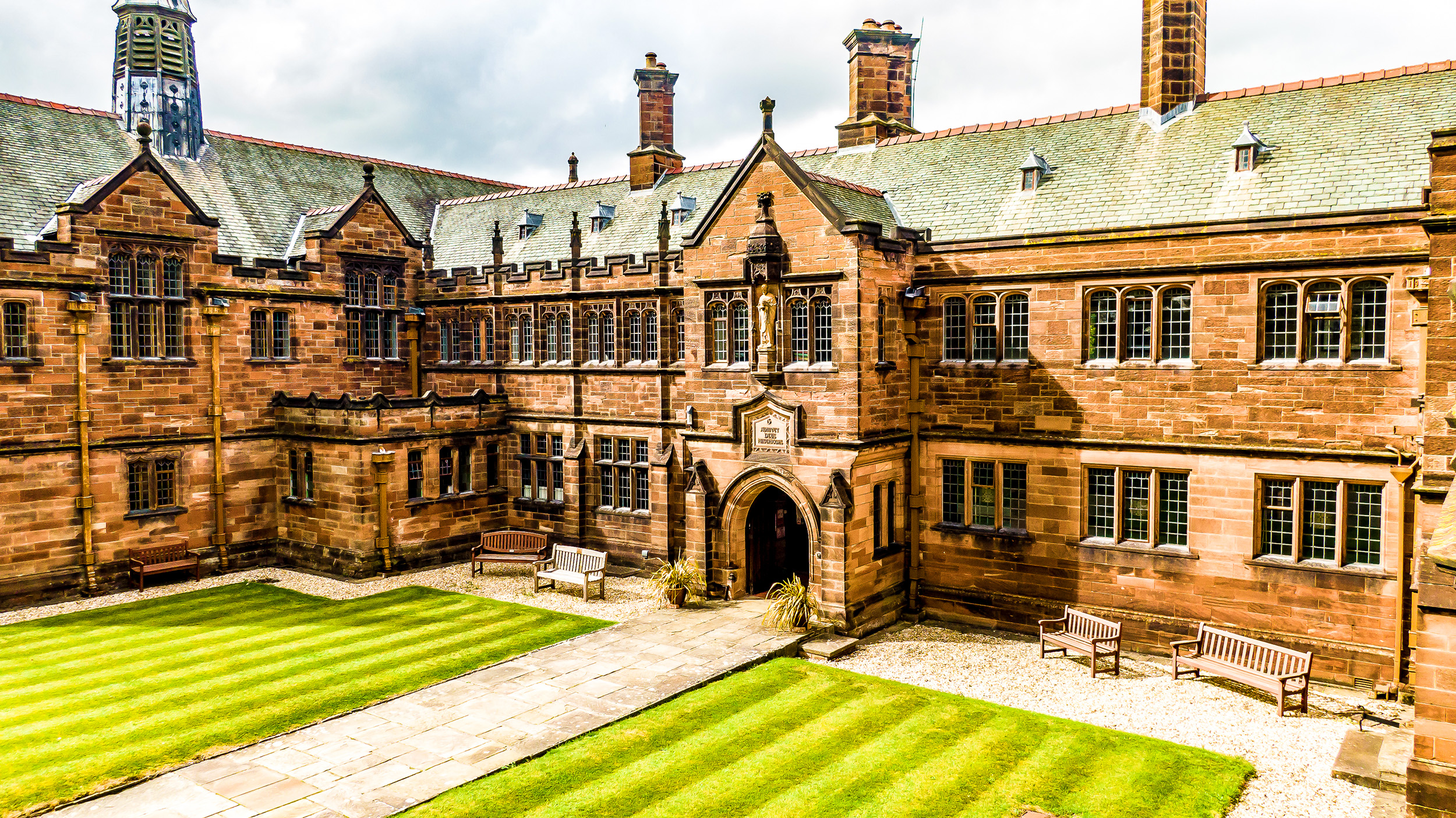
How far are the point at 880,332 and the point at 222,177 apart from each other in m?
24.3

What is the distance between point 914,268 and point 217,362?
69.4 feet

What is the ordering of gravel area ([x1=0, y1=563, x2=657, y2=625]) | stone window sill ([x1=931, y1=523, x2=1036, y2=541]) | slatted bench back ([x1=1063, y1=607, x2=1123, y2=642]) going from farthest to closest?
1. gravel area ([x1=0, y1=563, x2=657, y2=625])
2. stone window sill ([x1=931, y1=523, x2=1036, y2=541])
3. slatted bench back ([x1=1063, y1=607, x2=1123, y2=642])

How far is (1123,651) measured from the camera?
21000 millimetres

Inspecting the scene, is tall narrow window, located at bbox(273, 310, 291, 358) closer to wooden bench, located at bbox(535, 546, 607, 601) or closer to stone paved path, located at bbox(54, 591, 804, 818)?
wooden bench, located at bbox(535, 546, 607, 601)

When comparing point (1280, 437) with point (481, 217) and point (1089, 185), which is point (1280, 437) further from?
point (481, 217)

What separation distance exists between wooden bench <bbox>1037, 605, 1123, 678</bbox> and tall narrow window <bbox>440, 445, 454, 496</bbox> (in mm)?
18331

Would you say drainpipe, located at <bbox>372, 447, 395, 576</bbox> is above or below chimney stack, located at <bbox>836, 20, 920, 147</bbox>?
below

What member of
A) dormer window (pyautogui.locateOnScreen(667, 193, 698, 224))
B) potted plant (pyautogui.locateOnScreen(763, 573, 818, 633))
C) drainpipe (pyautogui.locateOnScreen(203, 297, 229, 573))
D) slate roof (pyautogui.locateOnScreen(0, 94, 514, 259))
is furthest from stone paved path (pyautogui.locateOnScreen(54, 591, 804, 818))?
slate roof (pyautogui.locateOnScreen(0, 94, 514, 259))

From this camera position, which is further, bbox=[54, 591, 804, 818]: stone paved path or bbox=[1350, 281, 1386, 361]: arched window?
bbox=[1350, 281, 1386, 361]: arched window

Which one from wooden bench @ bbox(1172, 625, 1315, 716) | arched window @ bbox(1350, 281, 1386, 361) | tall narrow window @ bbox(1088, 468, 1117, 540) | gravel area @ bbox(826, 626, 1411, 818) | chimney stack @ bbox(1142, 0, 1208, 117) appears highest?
chimney stack @ bbox(1142, 0, 1208, 117)

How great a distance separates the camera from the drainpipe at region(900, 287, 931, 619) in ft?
76.7

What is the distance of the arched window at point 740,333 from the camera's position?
23.7m

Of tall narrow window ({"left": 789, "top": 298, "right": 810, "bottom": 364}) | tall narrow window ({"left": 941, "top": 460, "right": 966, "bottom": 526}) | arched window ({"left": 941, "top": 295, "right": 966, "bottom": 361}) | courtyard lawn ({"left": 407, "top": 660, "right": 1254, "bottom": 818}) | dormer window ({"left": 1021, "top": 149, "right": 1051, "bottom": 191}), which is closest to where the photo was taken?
courtyard lawn ({"left": 407, "top": 660, "right": 1254, "bottom": 818})

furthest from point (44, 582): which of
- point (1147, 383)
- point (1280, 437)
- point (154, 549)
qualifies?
point (1280, 437)
